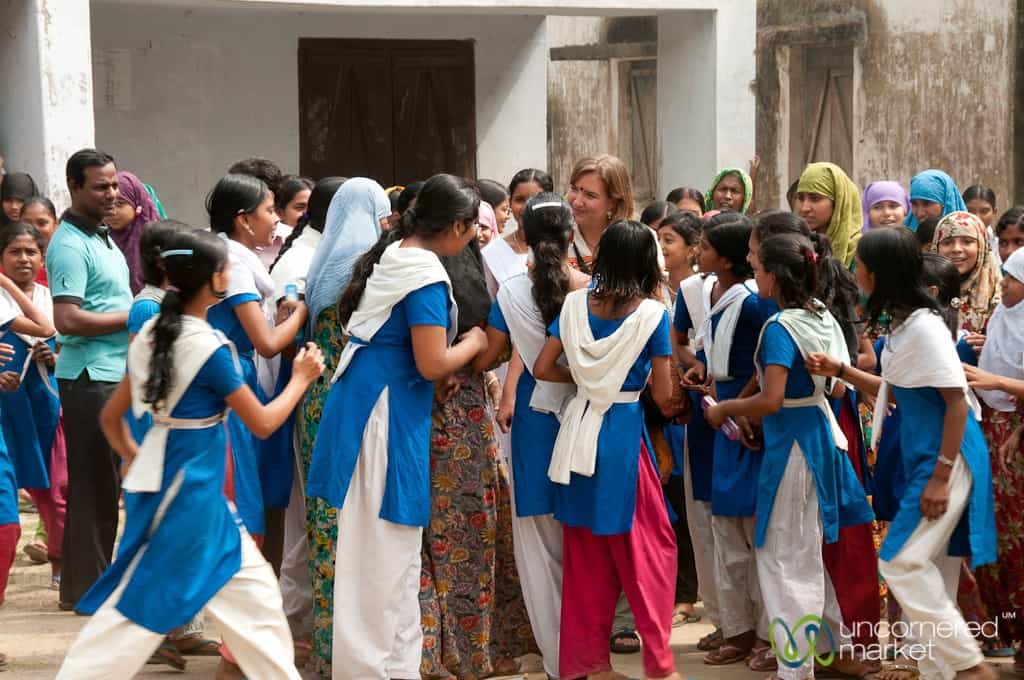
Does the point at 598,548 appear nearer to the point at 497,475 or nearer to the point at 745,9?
the point at 497,475

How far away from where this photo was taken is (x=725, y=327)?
210 inches

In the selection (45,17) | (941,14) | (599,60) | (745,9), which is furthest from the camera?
(599,60)

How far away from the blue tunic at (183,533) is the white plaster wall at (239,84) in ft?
23.4

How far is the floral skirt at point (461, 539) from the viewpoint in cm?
505

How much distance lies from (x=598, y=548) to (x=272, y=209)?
5.80 feet

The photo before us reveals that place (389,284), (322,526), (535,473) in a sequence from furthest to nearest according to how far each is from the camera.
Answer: (322,526), (535,473), (389,284)

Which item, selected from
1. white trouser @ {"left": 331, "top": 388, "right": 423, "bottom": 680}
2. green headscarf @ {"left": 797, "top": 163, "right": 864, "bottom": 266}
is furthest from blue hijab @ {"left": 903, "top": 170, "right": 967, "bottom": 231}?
white trouser @ {"left": 331, "top": 388, "right": 423, "bottom": 680}

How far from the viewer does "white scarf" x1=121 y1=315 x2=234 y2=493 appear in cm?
401

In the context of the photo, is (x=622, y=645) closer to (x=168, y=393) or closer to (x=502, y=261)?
(x=502, y=261)

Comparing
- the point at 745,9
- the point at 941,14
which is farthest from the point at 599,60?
the point at 745,9

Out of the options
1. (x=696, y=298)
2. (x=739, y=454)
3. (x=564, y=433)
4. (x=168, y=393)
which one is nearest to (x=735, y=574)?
(x=739, y=454)

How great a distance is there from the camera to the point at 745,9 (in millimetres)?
11352

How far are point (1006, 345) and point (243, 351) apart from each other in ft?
8.86

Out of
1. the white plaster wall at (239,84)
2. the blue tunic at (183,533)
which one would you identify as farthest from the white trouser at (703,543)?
the white plaster wall at (239,84)
